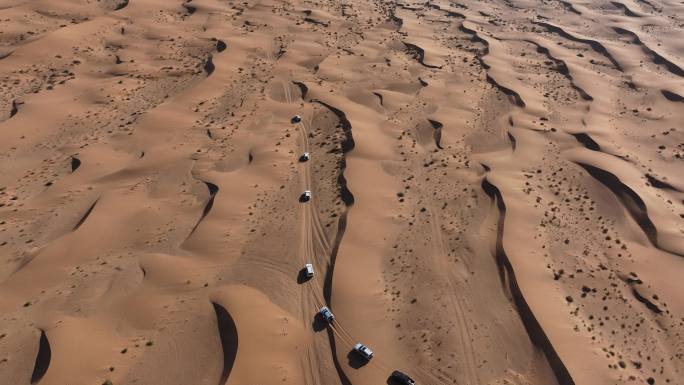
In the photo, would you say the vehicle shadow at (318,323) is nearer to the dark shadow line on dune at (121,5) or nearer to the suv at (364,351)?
the suv at (364,351)

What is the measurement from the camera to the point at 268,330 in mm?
18031

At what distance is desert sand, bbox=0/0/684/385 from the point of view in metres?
17.6

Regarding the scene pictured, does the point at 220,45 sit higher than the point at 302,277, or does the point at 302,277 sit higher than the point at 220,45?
the point at 220,45

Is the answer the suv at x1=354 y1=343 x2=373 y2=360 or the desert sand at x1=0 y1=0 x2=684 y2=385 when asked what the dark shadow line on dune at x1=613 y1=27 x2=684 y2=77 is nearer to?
the desert sand at x1=0 y1=0 x2=684 y2=385

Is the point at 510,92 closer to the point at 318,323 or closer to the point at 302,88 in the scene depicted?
the point at 302,88

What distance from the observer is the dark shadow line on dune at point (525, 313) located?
17188mm

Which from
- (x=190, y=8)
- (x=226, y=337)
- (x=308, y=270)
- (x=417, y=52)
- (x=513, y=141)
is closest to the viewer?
(x=226, y=337)

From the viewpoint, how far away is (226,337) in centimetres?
1783

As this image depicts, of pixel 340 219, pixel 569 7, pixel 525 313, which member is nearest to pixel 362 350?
pixel 525 313

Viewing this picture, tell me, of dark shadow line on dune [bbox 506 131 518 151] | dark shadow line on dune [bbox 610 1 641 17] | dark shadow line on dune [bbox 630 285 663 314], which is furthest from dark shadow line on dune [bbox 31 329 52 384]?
dark shadow line on dune [bbox 610 1 641 17]

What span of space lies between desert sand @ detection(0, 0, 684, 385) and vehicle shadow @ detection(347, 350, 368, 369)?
83 millimetres

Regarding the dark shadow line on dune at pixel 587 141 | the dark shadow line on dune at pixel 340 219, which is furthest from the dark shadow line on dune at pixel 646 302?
the dark shadow line on dune at pixel 340 219

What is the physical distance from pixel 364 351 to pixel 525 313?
717 cm

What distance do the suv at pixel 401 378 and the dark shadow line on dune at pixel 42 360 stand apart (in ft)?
41.1
